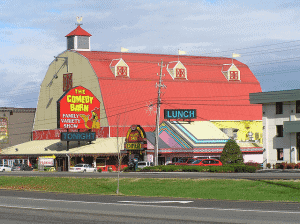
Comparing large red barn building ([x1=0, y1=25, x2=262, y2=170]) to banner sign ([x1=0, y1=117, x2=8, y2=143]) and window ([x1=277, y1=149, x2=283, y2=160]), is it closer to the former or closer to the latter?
window ([x1=277, y1=149, x2=283, y2=160])

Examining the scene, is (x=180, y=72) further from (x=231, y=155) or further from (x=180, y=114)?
(x=231, y=155)

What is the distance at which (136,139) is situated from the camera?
78.4m

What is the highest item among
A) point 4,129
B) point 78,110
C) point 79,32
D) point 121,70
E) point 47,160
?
point 79,32

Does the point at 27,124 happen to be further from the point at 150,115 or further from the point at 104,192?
the point at 104,192

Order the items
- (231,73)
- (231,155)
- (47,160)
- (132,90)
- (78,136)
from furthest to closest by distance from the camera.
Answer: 1. (231,73)
2. (132,90)
3. (78,136)
4. (47,160)
5. (231,155)

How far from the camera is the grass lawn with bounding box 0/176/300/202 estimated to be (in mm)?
30167

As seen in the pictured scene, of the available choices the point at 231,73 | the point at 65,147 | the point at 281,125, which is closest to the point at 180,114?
the point at 281,125

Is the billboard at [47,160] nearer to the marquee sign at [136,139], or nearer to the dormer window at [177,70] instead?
the marquee sign at [136,139]

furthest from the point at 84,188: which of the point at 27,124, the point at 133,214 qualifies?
the point at 27,124

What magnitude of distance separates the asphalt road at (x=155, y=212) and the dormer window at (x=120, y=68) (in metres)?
65.0

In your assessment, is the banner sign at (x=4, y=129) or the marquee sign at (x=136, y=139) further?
the banner sign at (x=4, y=129)

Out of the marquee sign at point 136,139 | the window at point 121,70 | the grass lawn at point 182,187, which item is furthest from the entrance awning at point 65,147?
the grass lawn at point 182,187

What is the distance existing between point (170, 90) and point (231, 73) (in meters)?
14.4

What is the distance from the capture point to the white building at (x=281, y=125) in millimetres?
64750
